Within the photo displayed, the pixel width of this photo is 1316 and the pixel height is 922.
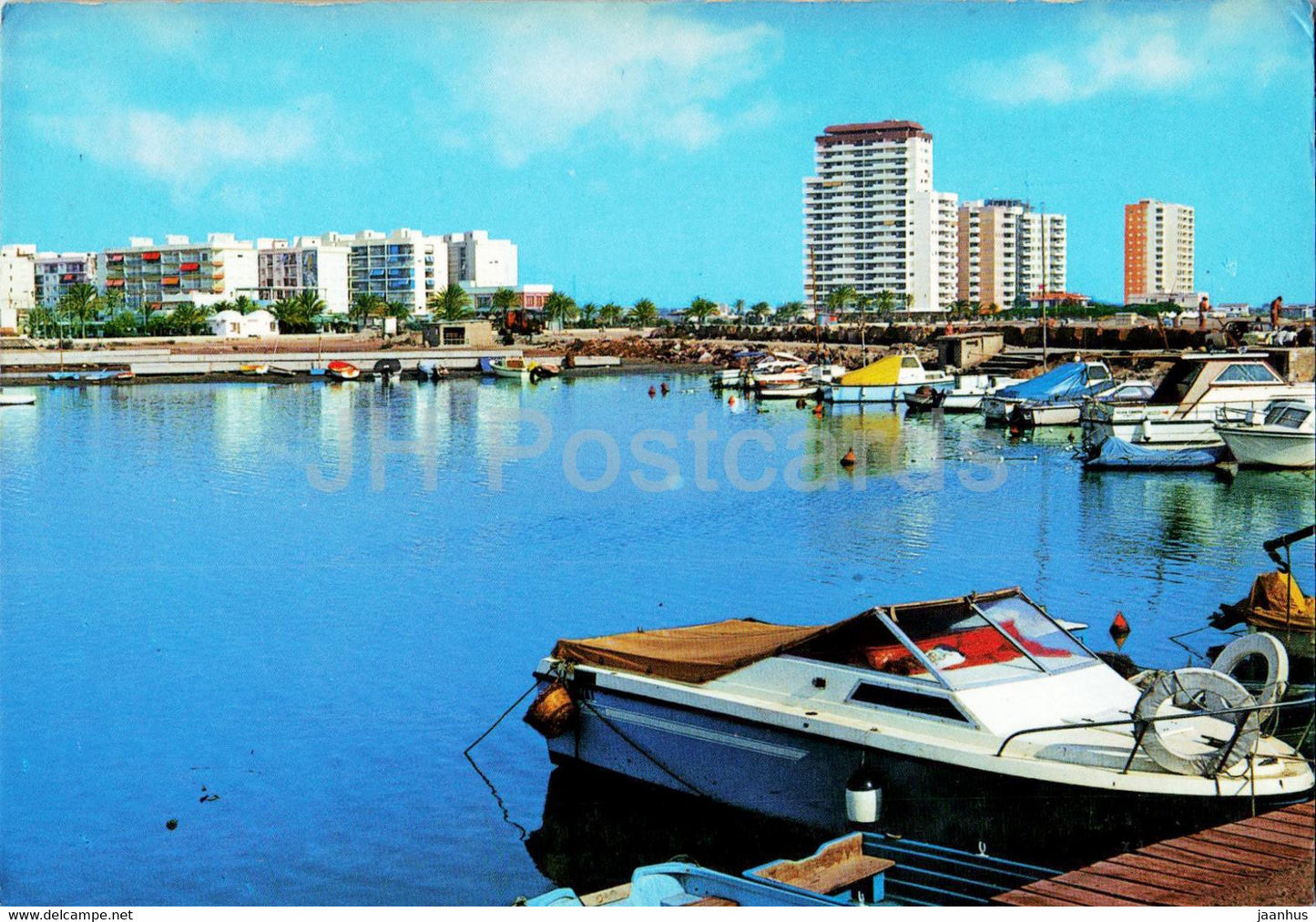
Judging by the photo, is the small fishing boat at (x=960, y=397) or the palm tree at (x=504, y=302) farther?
the palm tree at (x=504, y=302)

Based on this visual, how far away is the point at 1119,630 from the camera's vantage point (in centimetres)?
1589

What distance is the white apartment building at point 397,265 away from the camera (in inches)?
5256

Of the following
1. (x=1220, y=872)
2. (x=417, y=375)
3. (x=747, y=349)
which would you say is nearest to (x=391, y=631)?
(x=1220, y=872)

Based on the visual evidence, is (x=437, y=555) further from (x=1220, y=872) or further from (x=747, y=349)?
(x=747, y=349)

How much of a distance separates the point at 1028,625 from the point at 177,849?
21.9ft

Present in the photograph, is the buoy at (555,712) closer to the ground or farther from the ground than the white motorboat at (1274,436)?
closer to the ground

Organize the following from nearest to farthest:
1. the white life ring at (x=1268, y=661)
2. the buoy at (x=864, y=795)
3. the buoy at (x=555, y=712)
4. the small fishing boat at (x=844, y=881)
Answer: the small fishing boat at (x=844, y=881) < the buoy at (x=864, y=795) < the white life ring at (x=1268, y=661) < the buoy at (x=555, y=712)

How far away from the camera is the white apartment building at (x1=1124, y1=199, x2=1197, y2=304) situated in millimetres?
131500

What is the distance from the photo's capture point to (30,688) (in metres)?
15.2

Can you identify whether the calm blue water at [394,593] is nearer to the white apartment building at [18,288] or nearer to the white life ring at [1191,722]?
the white life ring at [1191,722]

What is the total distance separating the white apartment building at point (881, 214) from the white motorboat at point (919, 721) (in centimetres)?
12494

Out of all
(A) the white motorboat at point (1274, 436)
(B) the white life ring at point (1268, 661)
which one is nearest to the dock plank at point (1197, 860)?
Result: (B) the white life ring at point (1268, 661)

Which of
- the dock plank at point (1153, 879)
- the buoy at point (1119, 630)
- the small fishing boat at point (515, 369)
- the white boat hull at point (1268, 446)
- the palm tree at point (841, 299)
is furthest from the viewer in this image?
the palm tree at point (841, 299)

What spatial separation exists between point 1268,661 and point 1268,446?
21841mm
